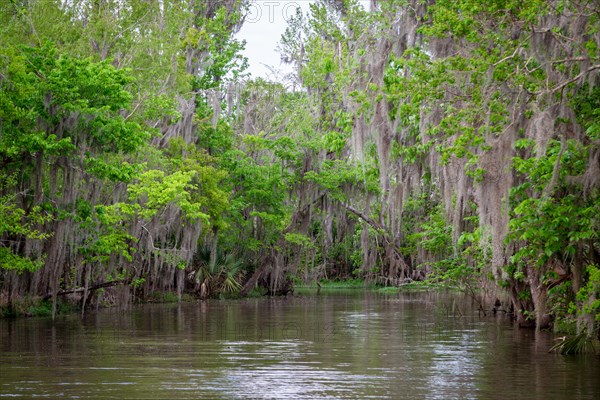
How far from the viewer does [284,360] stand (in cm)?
1548

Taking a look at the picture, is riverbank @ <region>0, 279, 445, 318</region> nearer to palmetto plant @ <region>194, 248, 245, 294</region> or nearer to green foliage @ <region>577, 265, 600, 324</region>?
palmetto plant @ <region>194, 248, 245, 294</region>

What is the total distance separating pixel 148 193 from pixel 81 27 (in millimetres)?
5628

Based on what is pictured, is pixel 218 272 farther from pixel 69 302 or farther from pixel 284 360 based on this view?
pixel 284 360

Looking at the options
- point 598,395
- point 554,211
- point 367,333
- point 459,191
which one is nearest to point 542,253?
point 554,211

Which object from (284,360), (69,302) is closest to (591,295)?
(284,360)

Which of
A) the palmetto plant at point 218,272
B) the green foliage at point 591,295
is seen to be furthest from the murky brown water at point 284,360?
the palmetto plant at point 218,272

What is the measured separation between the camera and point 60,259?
942 inches

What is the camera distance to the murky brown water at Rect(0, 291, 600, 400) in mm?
11852

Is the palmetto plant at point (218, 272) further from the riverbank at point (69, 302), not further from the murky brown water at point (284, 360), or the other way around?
the murky brown water at point (284, 360)

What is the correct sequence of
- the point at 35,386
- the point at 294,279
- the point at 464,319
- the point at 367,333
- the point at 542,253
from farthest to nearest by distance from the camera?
the point at 294,279 → the point at 464,319 → the point at 367,333 → the point at 542,253 → the point at 35,386

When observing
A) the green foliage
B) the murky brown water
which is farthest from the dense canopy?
the murky brown water

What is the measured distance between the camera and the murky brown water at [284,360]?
11.9 meters

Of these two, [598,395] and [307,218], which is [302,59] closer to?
[307,218]

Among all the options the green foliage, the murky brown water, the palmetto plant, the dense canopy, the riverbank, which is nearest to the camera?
the murky brown water
